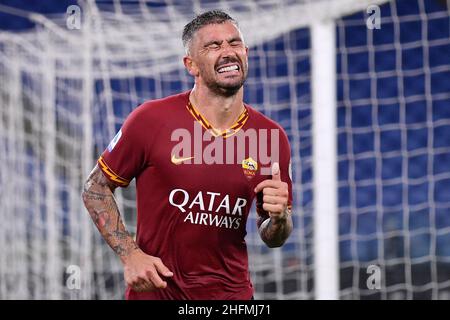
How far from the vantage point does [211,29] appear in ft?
10.4

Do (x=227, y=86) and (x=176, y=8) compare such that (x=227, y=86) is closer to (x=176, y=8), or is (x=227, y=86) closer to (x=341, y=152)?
(x=176, y=8)

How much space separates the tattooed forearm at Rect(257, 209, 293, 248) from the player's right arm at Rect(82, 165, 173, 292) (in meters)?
0.43

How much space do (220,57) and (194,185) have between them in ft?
1.58

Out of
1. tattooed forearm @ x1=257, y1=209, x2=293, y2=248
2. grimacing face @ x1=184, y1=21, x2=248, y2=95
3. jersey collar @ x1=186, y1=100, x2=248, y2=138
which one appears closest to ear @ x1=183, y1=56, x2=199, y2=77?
grimacing face @ x1=184, y1=21, x2=248, y2=95

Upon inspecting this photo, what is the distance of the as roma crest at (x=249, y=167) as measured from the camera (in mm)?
3168

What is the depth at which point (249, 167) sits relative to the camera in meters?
3.18

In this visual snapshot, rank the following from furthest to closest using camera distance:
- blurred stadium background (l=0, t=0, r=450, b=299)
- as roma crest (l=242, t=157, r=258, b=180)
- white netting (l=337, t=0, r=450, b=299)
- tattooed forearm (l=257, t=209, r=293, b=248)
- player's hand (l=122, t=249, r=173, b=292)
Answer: white netting (l=337, t=0, r=450, b=299) → blurred stadium background (l=0, t=0, r=450, b=299) → as roma crest (l=242, t=157, r=258, b=180) → tattooed forearm (l=257, t=209, r=293, b=248) → player's hand (l=122, t=249, r=173, b=292)

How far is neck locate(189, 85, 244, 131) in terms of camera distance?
10.5 feet

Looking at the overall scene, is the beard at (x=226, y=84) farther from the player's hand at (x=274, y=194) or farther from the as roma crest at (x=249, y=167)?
the player's hand at (x=274, y=194)

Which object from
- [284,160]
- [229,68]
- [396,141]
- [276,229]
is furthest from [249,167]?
[396,141]

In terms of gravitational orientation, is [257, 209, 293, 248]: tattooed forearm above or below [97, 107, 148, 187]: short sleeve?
below

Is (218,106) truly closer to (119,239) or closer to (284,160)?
(284,160)

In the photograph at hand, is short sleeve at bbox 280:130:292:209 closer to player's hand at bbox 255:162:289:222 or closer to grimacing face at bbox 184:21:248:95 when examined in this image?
grimacing face at bbox 184:21:248:95

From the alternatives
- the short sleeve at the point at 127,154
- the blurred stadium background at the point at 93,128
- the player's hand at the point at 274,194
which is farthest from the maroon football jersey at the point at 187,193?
the blurred stadium background at the point at 93,128
